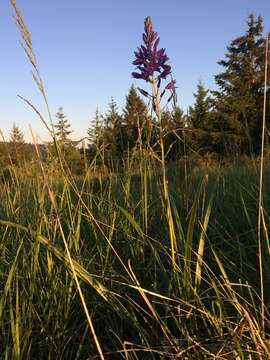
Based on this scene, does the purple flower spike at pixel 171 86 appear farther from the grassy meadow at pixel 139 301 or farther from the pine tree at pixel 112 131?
the pine tree at pixel 112 131

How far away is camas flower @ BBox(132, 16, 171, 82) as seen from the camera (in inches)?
74.3

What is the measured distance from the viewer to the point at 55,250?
1.39 metres

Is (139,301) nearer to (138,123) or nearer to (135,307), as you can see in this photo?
(135,307)

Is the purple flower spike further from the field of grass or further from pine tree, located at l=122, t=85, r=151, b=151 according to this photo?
the field of grass

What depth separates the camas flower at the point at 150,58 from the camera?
189cm

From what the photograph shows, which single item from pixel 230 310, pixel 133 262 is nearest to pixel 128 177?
pixel 133 262

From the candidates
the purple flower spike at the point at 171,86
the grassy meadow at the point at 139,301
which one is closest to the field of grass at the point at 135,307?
the grassy meadow at the point at 139,301

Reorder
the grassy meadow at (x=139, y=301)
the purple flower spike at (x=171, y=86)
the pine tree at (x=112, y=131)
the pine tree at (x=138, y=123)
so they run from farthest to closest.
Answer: the pine tree at (x=112, y=131), the pine tree at (x=138, y=123), the purple flower spike at (x=171, y=86), the grassy meadow at (x=139, y=301)

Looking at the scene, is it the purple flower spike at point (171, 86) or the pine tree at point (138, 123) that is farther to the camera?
the pine tree at point (138, 123)

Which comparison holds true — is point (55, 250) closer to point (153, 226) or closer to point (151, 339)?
point (151, 339)

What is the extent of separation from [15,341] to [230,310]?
0.78 meters

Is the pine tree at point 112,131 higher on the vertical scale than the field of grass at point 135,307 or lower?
higher

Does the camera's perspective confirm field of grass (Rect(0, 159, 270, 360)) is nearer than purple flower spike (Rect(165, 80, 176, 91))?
Yes

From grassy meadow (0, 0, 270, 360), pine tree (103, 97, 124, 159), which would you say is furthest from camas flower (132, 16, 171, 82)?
pine tree (103, 97, 124, 159)
